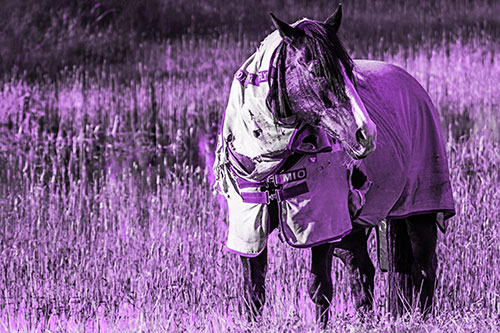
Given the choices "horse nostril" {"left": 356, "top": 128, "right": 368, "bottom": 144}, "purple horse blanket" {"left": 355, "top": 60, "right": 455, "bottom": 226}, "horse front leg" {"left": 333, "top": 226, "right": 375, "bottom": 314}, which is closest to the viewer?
"horse nostril" {"left": 356, "top": 128, "right": 368, "bottom": 144}

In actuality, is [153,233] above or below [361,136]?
below

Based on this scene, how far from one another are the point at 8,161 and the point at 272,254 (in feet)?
13.3

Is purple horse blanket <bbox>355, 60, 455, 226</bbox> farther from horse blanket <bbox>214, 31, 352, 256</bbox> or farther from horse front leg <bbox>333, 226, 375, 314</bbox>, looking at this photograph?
horse blanket <bbox>214, 31, 352, 256</bbox>

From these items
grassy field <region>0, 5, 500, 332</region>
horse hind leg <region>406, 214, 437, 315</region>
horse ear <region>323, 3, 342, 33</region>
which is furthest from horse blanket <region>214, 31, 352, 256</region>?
horse hind leg <region>406, 214, 437, 315</region>

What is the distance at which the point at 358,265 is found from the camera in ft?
16.1

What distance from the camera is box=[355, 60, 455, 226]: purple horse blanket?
432 centimetres

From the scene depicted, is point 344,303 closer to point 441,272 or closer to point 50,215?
Result: point 441,272

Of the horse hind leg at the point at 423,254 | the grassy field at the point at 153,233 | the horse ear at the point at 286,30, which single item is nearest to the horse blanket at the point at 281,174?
the horse ear at the point at 286,30

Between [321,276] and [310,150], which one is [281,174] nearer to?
[310,150]

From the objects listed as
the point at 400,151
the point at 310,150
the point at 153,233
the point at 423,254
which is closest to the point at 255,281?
the point at 310,150

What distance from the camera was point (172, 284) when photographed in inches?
217

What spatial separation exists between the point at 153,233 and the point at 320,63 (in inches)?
131

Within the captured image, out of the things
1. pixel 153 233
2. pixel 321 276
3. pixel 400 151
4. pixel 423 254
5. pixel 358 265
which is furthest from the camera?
pixel 153 233

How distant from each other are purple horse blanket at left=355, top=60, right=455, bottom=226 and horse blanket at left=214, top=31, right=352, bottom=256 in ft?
1.68
